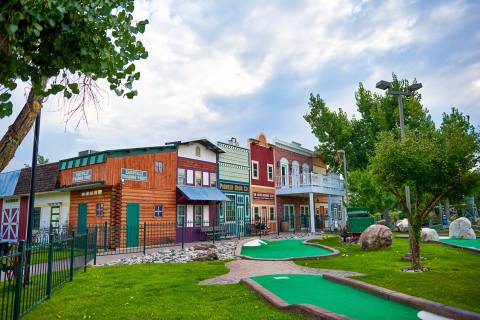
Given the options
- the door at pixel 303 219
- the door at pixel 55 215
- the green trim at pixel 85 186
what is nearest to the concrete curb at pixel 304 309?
the green trim at pixel 85 186

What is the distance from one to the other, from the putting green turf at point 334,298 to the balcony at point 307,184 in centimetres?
2025

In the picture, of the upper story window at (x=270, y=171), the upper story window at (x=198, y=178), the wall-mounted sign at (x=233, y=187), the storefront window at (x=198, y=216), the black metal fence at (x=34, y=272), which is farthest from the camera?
the upper story window at (x=270, y=171)

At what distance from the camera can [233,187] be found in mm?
27438

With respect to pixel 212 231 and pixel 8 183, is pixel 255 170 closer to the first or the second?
pixel 212 231

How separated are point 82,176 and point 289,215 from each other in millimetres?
18458

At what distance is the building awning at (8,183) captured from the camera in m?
25.0

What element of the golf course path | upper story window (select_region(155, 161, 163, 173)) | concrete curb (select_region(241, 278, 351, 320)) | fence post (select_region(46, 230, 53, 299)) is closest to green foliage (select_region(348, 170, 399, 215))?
upper story window (select_region(155, 161, 163, 173))

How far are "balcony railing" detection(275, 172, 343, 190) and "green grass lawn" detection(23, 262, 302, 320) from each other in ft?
66.1

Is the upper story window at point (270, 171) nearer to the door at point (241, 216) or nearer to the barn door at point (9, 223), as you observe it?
the door at point (241, 216)

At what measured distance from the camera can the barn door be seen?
24.6 metres

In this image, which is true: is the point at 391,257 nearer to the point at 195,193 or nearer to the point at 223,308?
the point at 223,308

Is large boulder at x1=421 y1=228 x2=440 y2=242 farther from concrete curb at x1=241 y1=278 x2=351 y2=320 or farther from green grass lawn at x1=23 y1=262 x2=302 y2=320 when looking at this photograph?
concrete curb at x1=241 y1=278 x2=351 y2=320

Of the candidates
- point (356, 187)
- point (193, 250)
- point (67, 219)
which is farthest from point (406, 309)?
point (356, 187)

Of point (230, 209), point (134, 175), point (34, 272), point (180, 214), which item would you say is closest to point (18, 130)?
point (34, 272)
